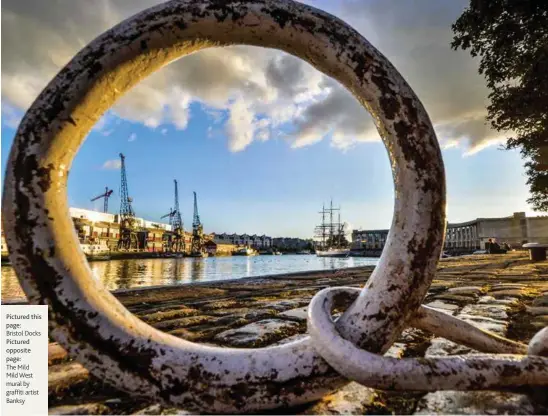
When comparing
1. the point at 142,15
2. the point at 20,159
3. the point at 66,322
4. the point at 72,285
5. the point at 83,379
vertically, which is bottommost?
the point at 83,379

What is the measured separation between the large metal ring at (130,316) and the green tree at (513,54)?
744 centimetres

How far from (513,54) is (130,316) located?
9667mm

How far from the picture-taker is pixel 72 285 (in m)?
1.02

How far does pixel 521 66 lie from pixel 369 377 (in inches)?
352

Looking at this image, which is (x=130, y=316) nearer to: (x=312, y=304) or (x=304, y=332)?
(x=312, y=304)

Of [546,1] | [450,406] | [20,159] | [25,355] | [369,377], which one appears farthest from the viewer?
[546,1]

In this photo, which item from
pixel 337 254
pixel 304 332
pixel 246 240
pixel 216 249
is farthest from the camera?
pixel 246 240

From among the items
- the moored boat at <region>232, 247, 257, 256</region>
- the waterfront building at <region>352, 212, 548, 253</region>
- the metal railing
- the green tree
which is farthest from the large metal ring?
the moored boat at <region>232, 247, 257, 256</region>

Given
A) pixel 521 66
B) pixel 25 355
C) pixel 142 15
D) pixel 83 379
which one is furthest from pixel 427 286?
pixel 521 66

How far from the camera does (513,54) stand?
7.79m

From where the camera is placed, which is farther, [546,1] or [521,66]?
[521,66]

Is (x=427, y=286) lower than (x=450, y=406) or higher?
higher

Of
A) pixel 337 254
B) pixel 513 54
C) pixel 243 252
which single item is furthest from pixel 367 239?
pixel 513 54

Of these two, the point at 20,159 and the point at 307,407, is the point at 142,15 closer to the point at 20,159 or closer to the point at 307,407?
the point at 20,159
